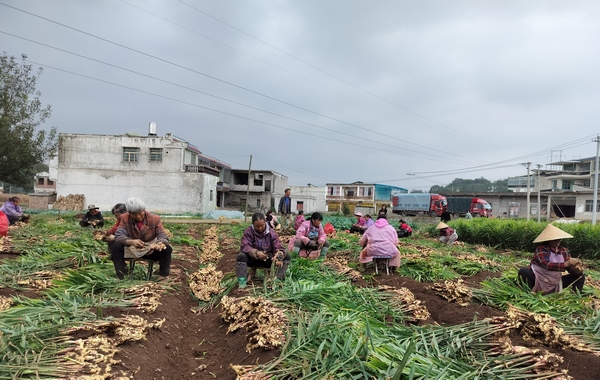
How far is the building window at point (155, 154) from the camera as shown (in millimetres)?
30375

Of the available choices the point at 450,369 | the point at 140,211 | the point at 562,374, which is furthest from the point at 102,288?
the point at 562,374

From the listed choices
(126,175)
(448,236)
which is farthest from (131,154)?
(448,236)

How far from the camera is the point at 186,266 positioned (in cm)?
685

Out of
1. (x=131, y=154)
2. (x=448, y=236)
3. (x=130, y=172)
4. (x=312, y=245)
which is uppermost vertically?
(x=131, y=154)

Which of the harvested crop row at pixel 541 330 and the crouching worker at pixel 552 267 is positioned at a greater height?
the crouching worker at pixel 552 267

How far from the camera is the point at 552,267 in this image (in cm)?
A: 483

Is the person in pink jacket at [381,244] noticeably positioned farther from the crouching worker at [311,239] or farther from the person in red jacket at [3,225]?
the person in red jacket at [3,225]

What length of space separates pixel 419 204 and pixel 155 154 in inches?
968

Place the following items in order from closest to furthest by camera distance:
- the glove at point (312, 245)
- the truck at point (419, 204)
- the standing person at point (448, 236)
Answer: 1. the glove at point (312, 245)
2. the standing person at point (448, 236)
3. the truck at point (419, 204)

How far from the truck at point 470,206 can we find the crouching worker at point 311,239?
99.5ft

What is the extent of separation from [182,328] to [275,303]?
3.38ft

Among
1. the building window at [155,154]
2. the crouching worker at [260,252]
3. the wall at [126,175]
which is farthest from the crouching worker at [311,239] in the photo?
the building window at [155,154]

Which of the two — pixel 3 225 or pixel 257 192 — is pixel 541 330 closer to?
pixel 3 225

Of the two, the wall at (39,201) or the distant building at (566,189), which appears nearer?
the wall at (39,201)
